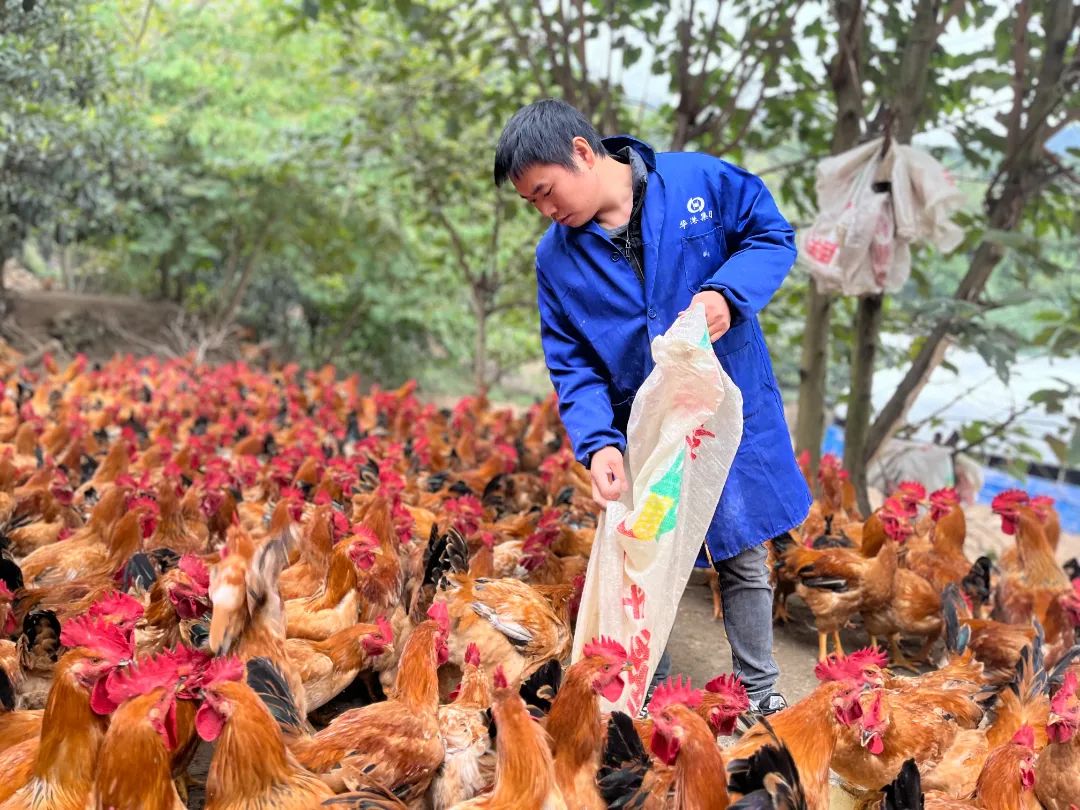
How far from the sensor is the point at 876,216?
552cm

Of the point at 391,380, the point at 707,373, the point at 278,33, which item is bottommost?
the point at 391,380

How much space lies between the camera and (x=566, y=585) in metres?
3.75

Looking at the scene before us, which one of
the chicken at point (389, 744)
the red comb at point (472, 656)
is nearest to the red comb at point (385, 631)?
the red comb at point (472, 656)

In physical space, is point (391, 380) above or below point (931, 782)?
below

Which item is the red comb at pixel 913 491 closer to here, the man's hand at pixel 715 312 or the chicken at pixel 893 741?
the chicken at pixel 893 741

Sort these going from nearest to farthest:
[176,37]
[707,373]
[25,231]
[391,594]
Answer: [707,373] < [391,594] < [25,231] < [176,37]

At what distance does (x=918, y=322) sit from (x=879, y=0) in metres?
2.82

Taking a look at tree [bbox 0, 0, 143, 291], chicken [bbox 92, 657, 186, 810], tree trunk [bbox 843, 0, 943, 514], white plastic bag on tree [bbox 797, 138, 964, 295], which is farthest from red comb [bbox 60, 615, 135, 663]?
tree trunk [bbox 843, 0, 943, 514]

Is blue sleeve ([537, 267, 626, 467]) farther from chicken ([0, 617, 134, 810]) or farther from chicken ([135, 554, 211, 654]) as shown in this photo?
chicken ([0, 617, 134, 810])

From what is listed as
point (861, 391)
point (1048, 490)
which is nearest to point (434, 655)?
point (861, 391)

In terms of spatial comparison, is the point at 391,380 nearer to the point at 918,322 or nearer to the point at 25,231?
the point at 25,231

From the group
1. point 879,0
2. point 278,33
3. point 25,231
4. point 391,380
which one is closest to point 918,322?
point 879,0

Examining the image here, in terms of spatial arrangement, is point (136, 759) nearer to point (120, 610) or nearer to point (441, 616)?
point (120, 610)

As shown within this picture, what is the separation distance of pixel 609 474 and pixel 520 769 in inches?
37.0
